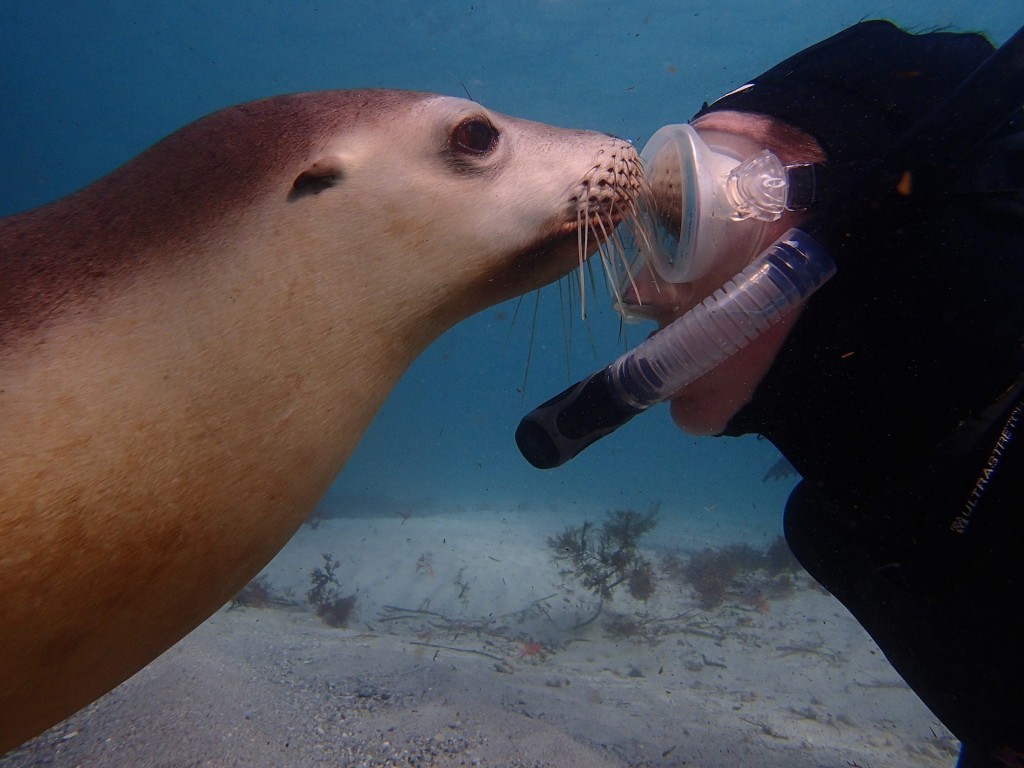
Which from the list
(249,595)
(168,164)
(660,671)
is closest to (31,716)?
(168,164)

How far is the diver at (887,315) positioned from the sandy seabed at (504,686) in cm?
193

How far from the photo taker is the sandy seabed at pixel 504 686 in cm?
276

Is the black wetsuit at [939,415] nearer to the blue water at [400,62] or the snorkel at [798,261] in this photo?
the snorkel at [798,261]

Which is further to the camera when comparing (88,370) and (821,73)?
(821,73)

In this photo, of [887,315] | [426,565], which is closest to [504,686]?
[887,315]

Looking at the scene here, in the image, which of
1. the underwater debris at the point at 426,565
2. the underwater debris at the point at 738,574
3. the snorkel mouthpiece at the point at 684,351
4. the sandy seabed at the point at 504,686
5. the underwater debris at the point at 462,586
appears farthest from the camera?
the underwater debris at the point at 426,565

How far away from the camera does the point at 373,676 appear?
409 cm

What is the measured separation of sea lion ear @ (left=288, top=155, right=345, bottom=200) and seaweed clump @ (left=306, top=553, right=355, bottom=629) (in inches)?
279

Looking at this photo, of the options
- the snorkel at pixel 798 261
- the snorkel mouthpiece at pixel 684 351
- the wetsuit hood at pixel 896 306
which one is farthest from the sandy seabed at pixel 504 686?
the wetsuit hood at pixel 896 306

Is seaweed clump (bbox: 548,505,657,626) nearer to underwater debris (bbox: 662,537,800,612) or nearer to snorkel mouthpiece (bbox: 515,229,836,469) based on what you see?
underwater debris (bbox: 662,537,800,612)

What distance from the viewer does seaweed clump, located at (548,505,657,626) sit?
9.04 m

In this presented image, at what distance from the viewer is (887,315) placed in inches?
69.2

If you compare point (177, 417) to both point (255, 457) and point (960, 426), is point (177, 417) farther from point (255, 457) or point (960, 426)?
point (960, 426)

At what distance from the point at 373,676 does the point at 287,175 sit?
12.8 feet
